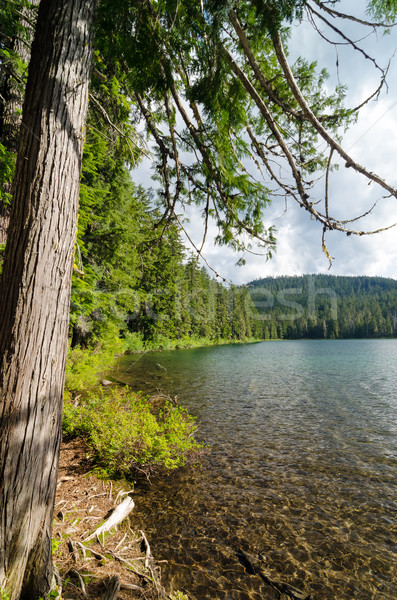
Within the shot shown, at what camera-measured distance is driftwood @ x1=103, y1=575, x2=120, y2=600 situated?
239cm

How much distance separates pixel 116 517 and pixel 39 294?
334cm

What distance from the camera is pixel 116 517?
3791mm

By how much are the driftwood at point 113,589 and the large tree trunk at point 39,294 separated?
25.1 inches

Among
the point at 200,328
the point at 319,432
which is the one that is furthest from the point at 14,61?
the point at 200,328

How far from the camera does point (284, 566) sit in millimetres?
3520

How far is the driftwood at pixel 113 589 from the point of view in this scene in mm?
2391

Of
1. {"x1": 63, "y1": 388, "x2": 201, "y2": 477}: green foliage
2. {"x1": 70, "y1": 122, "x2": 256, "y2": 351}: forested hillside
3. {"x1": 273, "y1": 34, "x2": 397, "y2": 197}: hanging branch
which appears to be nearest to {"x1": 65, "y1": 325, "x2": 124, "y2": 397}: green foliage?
{"x1": 70, "y1": 122, "x2": 256, "y2": 351}: forested hillside

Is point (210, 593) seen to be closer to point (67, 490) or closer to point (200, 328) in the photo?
point (67, 490)

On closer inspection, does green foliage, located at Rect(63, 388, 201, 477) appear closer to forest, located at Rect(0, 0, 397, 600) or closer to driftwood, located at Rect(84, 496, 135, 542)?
driftwood, located at Rect(84, 496, 135, 542)

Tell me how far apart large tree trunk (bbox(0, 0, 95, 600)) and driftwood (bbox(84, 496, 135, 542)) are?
1.43 meters

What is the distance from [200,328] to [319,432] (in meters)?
40.6

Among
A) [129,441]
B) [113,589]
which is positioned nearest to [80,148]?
[113,589]

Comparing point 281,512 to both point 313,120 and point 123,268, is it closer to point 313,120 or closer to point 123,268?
point 313,120

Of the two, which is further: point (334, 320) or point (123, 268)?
point (334, 320)
